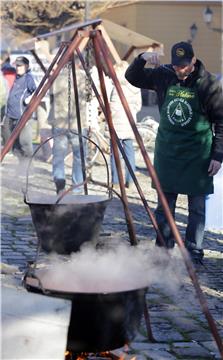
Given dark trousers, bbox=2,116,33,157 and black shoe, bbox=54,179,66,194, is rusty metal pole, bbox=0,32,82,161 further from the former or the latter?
dark trousers, bbox=2,116,33,157

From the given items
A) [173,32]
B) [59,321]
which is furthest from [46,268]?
[173,32]

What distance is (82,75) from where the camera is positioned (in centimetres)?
854

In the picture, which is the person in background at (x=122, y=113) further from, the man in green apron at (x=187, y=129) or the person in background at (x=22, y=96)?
the man in green apron at (x=187, y=129)

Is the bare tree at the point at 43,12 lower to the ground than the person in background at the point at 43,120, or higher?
higher

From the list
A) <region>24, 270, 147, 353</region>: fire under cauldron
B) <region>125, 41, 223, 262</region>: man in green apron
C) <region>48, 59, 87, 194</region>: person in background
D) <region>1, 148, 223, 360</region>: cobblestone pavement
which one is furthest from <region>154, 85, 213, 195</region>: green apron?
<region>48, 59, 87, 194</region>: person in background

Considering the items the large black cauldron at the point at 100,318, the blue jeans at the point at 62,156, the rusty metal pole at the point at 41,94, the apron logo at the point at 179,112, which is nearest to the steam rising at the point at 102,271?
the large black cauldron at the point at 100,318

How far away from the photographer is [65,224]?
3.91 m

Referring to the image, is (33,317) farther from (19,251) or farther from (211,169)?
(19,251)

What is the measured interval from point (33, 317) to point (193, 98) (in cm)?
283

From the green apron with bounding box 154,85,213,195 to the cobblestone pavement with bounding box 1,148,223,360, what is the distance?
60 cm

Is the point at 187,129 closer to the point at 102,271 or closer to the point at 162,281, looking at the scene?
the point at 162,281

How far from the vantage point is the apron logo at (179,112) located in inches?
203

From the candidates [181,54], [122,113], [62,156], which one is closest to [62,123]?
[62,156]

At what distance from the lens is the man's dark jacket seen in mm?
5066
